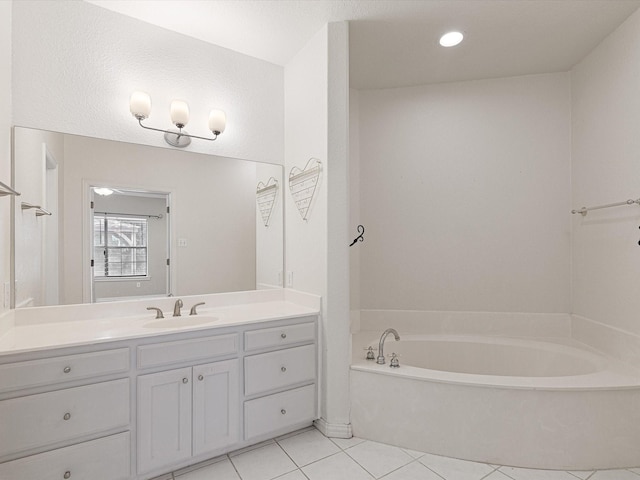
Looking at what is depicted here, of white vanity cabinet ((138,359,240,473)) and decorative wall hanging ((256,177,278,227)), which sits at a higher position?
decorative wall hanging ((256,177,278,227))

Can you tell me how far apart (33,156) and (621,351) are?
379cm

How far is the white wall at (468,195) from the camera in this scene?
9.23ft

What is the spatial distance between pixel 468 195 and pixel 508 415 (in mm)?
1767

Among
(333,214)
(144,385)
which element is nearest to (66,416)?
(144,385)

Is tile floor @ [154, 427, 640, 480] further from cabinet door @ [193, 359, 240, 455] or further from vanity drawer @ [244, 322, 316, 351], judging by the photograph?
vanity drawer @ [244, 322, 316, 351]

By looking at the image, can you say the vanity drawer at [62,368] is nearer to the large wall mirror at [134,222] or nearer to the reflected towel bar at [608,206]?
the large wall mirror at [134,222]

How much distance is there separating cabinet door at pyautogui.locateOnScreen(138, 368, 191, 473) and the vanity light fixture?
1466mm

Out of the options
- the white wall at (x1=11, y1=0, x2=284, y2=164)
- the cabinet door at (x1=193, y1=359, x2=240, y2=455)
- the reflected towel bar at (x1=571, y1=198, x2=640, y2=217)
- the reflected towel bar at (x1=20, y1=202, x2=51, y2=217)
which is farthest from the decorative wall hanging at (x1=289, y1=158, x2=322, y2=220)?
the reflected towel bar at (x1=571, y1=198, x2=640, y2=217)

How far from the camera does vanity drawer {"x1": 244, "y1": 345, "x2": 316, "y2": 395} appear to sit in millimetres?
1965

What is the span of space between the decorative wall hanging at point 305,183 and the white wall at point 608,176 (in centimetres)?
203

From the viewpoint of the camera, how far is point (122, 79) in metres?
2.06

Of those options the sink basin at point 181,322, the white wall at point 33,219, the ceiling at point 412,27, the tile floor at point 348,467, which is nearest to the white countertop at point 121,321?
the sink basin at point 181,322

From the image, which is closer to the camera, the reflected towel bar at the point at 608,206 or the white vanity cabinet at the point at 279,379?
the white vanity cabinet at the point at 279,379

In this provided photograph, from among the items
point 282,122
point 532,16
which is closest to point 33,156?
point 282,122
